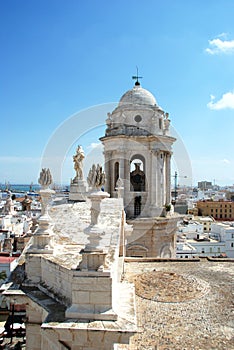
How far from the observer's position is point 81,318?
488 centimetres

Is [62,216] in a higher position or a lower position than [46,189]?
lower

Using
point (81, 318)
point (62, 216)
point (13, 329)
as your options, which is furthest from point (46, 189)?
point (13, 329)

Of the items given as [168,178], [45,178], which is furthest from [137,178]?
[45,178]

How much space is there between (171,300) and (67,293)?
3001 mm

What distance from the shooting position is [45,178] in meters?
7.08

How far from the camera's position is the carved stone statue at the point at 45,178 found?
7059 millimetres

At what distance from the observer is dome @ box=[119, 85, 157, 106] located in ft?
55.8

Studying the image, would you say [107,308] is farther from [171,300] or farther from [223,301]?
[223,301]

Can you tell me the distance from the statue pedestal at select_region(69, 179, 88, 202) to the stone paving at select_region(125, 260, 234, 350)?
3.00 metres

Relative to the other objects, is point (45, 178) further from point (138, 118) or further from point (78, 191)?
point (138, 118)

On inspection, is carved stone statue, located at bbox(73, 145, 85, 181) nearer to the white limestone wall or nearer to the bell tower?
the bell tower

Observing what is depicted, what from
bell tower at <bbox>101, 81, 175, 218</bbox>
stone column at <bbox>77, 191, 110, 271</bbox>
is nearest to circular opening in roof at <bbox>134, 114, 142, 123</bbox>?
bell tower at <bbox>101, 81, 175, 218</bbox>

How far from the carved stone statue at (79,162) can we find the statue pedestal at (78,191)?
18cm

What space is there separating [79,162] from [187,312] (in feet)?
21.7
